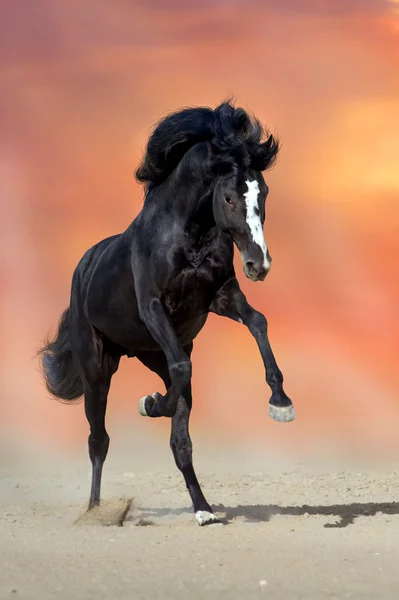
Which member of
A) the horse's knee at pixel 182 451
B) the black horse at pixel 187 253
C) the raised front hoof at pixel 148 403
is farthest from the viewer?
the horse's knee at pixel 182 451

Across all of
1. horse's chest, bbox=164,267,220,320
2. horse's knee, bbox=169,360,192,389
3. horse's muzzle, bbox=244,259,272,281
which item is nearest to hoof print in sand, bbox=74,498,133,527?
horse's knee, bbox=169,360,192,389

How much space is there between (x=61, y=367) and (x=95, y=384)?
1169mm

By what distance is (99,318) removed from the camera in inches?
380

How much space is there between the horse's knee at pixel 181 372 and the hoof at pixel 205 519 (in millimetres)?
1090

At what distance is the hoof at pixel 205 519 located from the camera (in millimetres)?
8656

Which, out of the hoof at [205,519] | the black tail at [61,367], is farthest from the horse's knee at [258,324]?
the black tail at [61,367]

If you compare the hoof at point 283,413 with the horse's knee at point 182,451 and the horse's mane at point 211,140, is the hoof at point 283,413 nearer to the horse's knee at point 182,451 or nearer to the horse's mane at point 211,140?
the horse's knee at point 182,451

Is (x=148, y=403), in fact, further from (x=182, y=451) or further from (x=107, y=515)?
(x=107, y=515)

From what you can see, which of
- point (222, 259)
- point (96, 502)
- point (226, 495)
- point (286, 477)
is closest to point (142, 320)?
point (222, 259)

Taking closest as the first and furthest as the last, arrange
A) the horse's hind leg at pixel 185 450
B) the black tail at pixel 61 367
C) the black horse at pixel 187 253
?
the black horse at pixel 187 253 → the horse's hind leg at pixel 185 450 → the black tail at pixel 61 367

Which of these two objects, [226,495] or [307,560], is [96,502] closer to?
[226,495]

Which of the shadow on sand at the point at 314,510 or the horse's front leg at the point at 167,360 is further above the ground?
the horse's front leg at the point at 167,360

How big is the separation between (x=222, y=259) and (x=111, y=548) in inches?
92.9

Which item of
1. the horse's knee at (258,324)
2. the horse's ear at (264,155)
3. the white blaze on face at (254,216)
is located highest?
the horse's ear at (264,155)
